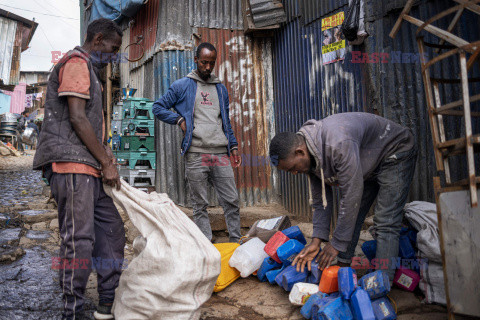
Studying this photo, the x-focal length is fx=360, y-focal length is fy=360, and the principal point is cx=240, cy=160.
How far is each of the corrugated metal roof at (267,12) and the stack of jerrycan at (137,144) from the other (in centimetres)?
211

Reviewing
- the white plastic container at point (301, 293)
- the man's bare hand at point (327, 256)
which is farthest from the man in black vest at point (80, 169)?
the man's bare hand at point (327, 256)

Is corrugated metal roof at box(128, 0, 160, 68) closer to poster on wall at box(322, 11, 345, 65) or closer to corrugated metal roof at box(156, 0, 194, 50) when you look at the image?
corrugated metal roof at box(156, 0, 194, 50)

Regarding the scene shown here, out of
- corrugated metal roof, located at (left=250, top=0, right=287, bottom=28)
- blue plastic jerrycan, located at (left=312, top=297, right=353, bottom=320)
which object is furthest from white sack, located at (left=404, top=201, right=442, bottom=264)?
corrugated metal roof, located at (left=250, top=0, right=287, bottom=28)

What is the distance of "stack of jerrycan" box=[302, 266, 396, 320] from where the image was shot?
2.20 m

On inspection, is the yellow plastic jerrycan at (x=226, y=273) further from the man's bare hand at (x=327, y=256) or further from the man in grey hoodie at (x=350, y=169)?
the man's bare hand at (x=327, y=256)

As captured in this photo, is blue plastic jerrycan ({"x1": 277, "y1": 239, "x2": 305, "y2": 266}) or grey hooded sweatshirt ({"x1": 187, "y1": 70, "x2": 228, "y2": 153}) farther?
grey hooded sweatshirt ({"x1": 187, "y1": 70, "x2": 228, "y2": 153})

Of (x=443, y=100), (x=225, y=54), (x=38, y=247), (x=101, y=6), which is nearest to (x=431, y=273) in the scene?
(x=443, y=100)

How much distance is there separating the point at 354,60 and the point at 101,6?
5534 mm

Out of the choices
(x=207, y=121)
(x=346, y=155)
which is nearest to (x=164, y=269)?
(x=346, y=155)

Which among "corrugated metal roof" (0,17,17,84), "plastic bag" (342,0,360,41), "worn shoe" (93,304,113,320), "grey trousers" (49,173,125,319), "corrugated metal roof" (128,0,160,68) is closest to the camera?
"grey trousers" (49,173,125,319)

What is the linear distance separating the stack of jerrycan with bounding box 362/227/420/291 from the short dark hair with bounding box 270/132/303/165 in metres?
1.09

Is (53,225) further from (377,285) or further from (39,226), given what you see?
(377,285)

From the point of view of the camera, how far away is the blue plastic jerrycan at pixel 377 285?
2314mm

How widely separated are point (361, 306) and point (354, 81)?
9.38 feet
